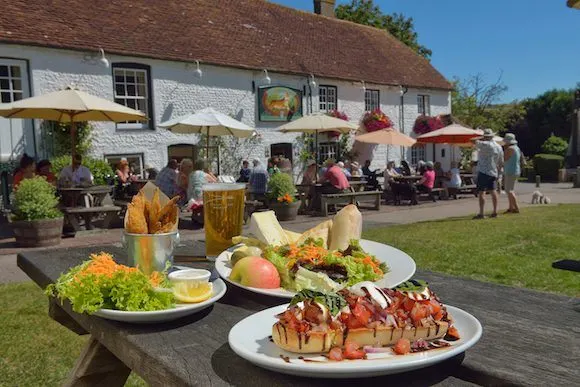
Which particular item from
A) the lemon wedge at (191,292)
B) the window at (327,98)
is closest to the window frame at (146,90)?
the window at (327,98)

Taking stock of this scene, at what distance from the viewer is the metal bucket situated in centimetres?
178

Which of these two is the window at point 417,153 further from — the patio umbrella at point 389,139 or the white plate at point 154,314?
the white plate at point 154,314

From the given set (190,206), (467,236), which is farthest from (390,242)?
(190,206)

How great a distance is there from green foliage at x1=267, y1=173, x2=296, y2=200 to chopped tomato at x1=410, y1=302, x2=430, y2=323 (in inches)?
395

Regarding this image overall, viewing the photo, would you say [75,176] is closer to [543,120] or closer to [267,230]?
[267,230]

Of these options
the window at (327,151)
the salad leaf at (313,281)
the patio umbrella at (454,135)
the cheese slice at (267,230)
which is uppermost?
the patio umbrella at (454,135)

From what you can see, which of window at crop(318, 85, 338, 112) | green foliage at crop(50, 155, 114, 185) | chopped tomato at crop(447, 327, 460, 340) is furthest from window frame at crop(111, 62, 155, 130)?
chopped tomato at crop(447, 327, 460, 340)

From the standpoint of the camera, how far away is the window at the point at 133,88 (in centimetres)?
1409

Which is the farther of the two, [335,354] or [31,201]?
[31,201]

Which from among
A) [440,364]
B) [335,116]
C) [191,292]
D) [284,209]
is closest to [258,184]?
[284,209]

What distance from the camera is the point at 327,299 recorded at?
117 centimetres

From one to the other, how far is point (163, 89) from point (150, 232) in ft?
45.1

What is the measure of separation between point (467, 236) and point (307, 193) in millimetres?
5328

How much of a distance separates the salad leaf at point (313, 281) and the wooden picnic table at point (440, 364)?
3.4 inches
